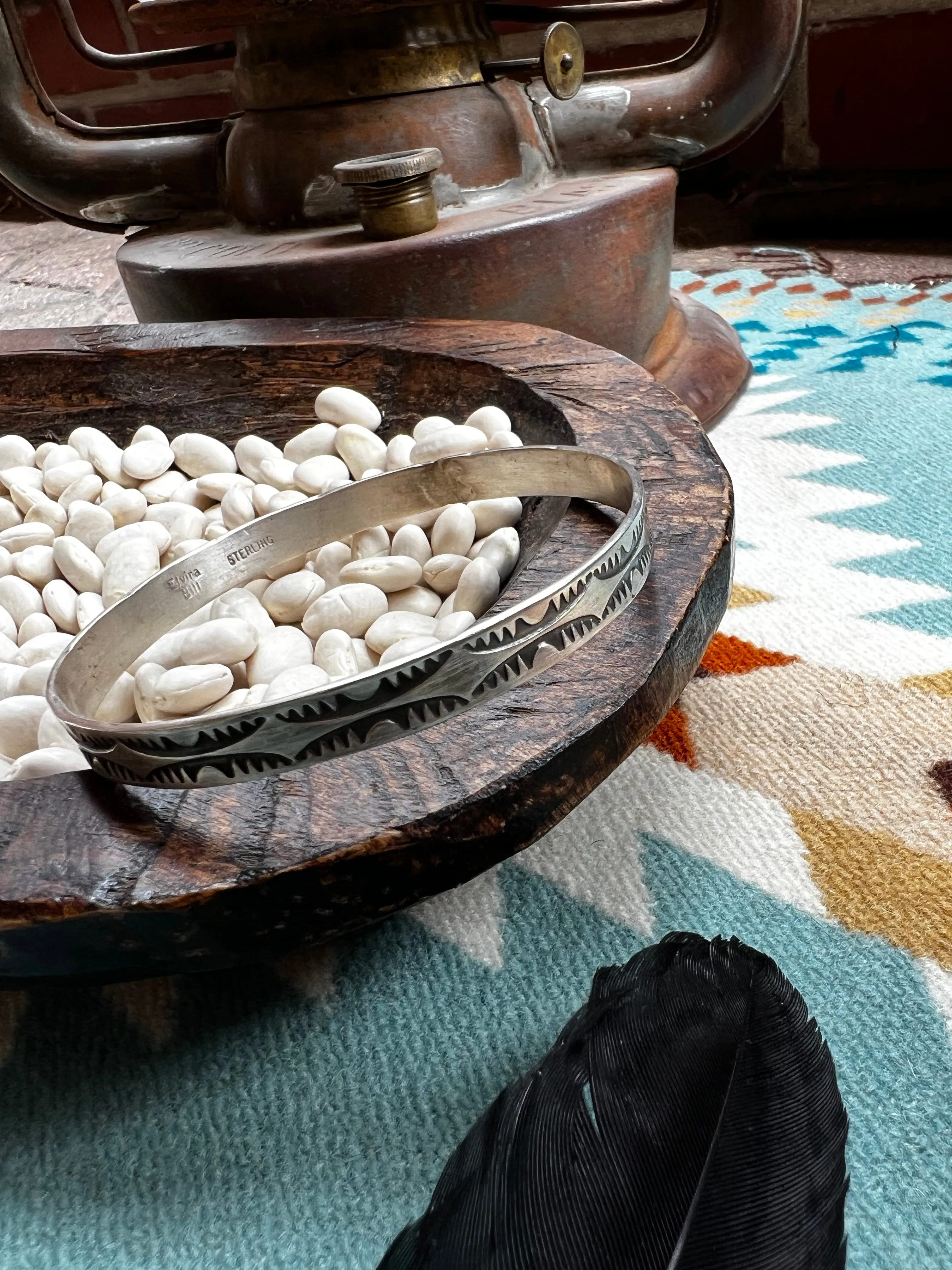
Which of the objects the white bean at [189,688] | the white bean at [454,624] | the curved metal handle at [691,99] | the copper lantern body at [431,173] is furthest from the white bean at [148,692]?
the curved metal handle at [691,99]

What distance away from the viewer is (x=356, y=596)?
1.46 feet

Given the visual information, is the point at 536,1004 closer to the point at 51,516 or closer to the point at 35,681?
the point at 35,681

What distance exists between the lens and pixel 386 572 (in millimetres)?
461

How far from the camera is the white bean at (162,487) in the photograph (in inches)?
23.5

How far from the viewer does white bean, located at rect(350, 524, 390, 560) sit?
51cm

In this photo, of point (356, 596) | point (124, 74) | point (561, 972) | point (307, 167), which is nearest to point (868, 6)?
point (307, 167)

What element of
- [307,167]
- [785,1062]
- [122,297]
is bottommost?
[122,297]

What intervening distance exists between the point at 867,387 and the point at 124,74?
4.32 ft

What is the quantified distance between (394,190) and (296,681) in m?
0.41

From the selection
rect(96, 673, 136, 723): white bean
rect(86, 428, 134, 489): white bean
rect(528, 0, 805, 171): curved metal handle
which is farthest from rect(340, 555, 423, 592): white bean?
rect(528, 0, 805, 171): curved metal handle

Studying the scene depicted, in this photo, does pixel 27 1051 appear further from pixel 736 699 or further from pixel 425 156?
pixel 425 156

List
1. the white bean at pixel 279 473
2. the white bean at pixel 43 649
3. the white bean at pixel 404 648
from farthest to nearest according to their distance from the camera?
the white bean at pixel 279 473, the white bean at pixel 43 649, the white bean at pixel 404 648

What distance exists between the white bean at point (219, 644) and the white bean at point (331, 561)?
10 cm

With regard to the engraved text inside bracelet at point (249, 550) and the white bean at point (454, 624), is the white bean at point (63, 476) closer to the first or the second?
the engraved text inside bracelet at point (249, 550)
